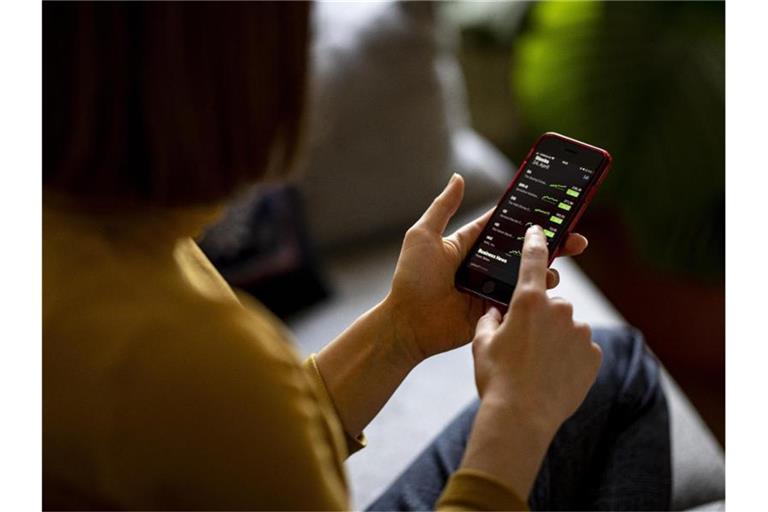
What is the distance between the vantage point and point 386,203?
58.0 inches

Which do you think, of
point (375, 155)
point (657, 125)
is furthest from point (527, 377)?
point (657, 125)

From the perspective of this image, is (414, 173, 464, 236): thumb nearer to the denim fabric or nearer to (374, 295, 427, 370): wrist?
(374, 295, 427, 370): wrist

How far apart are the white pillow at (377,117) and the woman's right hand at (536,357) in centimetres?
74

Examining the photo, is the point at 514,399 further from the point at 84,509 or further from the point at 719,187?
the point at 719,187

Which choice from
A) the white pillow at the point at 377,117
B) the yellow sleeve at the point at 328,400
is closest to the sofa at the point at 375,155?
the white pillow at the point at 377,117

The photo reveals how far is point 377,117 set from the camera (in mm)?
1418

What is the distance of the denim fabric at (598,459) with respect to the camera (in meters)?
0.92

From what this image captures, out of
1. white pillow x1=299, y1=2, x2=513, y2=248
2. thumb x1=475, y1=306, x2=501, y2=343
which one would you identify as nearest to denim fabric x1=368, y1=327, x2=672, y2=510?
thumb x1=475, y1=306, x2=501, y2=343

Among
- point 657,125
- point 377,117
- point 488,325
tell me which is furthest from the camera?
point 657,125

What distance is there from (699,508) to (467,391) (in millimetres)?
323

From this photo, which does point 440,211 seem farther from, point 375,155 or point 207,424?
point 375,155

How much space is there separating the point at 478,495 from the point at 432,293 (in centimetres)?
24

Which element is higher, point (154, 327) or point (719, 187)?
point (154, 327)

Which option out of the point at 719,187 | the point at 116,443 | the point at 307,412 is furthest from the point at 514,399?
the point at 719,187
